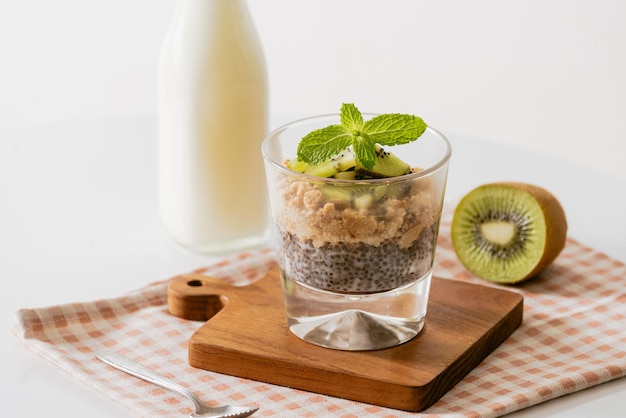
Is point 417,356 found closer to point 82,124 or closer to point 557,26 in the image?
point 82,124

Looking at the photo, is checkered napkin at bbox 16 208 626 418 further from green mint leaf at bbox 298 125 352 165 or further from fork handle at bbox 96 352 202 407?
green mint leaf at bbox 298 125 352 165

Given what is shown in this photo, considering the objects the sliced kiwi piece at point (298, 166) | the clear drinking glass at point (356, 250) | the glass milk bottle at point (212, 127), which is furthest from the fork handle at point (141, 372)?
the glass milk bottle at point (212, 127)

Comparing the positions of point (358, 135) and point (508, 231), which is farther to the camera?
point (508, 231)

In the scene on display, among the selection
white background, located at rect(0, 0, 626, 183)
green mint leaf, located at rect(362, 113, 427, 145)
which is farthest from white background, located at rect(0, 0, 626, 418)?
green mint leaf, located at rect(362, 113, 427, 145)

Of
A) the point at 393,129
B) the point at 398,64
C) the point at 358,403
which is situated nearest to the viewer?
Result: the point at 358,403

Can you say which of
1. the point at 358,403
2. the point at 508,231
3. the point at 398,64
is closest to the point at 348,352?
the point at 358,403

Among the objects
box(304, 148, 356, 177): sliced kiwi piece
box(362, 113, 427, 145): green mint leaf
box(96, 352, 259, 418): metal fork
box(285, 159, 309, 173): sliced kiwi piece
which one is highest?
box(362, 113, 427, 145): green mint leaf

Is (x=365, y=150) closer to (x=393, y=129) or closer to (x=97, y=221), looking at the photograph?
(x=393, y=129)
